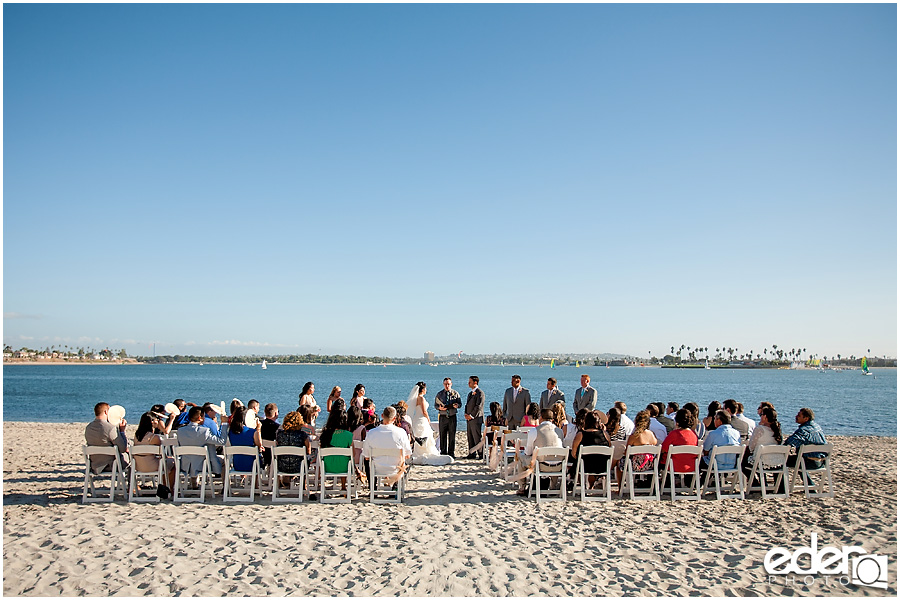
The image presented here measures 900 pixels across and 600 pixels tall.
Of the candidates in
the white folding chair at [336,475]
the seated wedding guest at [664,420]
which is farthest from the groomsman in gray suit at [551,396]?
the white folding chair at [336,475]

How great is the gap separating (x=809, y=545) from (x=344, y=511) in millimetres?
5111

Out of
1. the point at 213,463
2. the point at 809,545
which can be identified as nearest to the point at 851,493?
the point at 809,545

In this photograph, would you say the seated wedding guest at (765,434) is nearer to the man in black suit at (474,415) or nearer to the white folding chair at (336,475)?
the man in black suit at (474,415)

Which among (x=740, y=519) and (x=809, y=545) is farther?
(x=740, y=519)

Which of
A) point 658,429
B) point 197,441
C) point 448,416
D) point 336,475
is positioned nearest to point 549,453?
point 658,429

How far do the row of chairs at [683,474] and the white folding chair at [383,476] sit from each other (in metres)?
1.65

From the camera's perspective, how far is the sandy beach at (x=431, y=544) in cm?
516

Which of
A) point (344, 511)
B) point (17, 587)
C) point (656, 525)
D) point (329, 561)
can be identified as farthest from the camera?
point (344, 511)

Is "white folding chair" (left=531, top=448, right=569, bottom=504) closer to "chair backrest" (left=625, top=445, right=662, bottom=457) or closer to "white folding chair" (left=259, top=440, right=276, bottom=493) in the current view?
"chair backrest" (left=625, top=445, right=662, bottom=457)

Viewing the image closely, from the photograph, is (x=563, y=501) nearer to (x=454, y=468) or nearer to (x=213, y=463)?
(x=454, y=468)

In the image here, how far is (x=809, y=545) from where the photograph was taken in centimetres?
616

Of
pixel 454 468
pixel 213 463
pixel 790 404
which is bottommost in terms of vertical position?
pixel 790 404

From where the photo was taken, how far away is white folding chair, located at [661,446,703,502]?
8.02m

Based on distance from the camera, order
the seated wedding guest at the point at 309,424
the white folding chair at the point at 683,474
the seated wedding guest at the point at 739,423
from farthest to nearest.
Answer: the seated wedding guest at the point at 739,423
the seated wedding guest at the point at 309,424
the white folding chair at the point at 683,474
